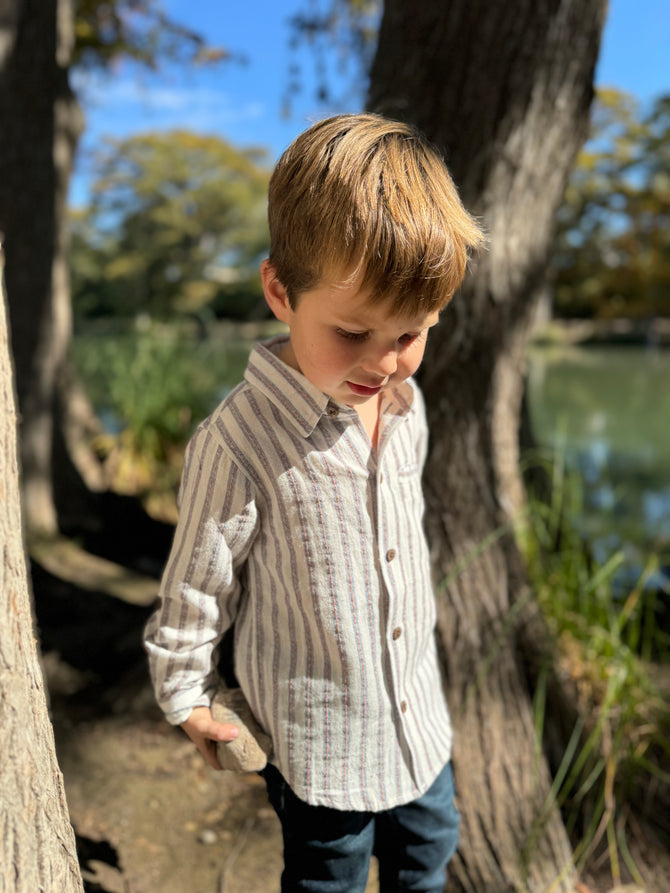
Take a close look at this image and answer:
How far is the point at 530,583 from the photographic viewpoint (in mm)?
2045

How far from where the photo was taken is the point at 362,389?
110cm

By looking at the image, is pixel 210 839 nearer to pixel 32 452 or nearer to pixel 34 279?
pixel 32 452

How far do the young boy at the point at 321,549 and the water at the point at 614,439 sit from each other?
1.52m

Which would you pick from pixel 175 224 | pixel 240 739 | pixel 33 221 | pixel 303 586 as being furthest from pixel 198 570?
pixel 175 224

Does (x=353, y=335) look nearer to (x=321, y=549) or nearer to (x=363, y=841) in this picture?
(x=321, y=549)

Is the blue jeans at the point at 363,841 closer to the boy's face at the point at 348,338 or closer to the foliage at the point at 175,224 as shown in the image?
the boy's face at the point at 348,338

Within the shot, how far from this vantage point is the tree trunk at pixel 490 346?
5.86ft

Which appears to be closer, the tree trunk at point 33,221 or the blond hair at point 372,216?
the blond hair at point 372,216

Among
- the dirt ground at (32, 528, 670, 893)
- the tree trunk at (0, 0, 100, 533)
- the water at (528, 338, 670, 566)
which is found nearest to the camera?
the dirt ground at (32, 528, 670, 893)

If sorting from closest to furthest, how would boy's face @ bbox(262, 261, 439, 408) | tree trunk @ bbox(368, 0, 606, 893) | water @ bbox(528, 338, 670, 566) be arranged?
boy's face @ bbox(262, 261, 439, 408) < tree trunk @ bbox(368, 0, 606, 893) < water @ bbox(528, 338, 670, 566)

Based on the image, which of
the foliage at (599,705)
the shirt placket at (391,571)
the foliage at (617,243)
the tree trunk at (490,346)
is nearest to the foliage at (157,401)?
the foliage at (599,705)

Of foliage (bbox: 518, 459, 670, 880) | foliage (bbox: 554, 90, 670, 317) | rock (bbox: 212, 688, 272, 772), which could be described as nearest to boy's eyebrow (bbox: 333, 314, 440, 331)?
rock (bbox: 212, 688, 272, 772)

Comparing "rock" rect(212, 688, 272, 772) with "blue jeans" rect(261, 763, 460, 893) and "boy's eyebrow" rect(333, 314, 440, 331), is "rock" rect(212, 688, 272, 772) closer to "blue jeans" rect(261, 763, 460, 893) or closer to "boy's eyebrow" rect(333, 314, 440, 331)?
"blue jeans" rect(261, 763, 460, 893)

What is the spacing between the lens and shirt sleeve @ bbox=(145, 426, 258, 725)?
1.13 meters
